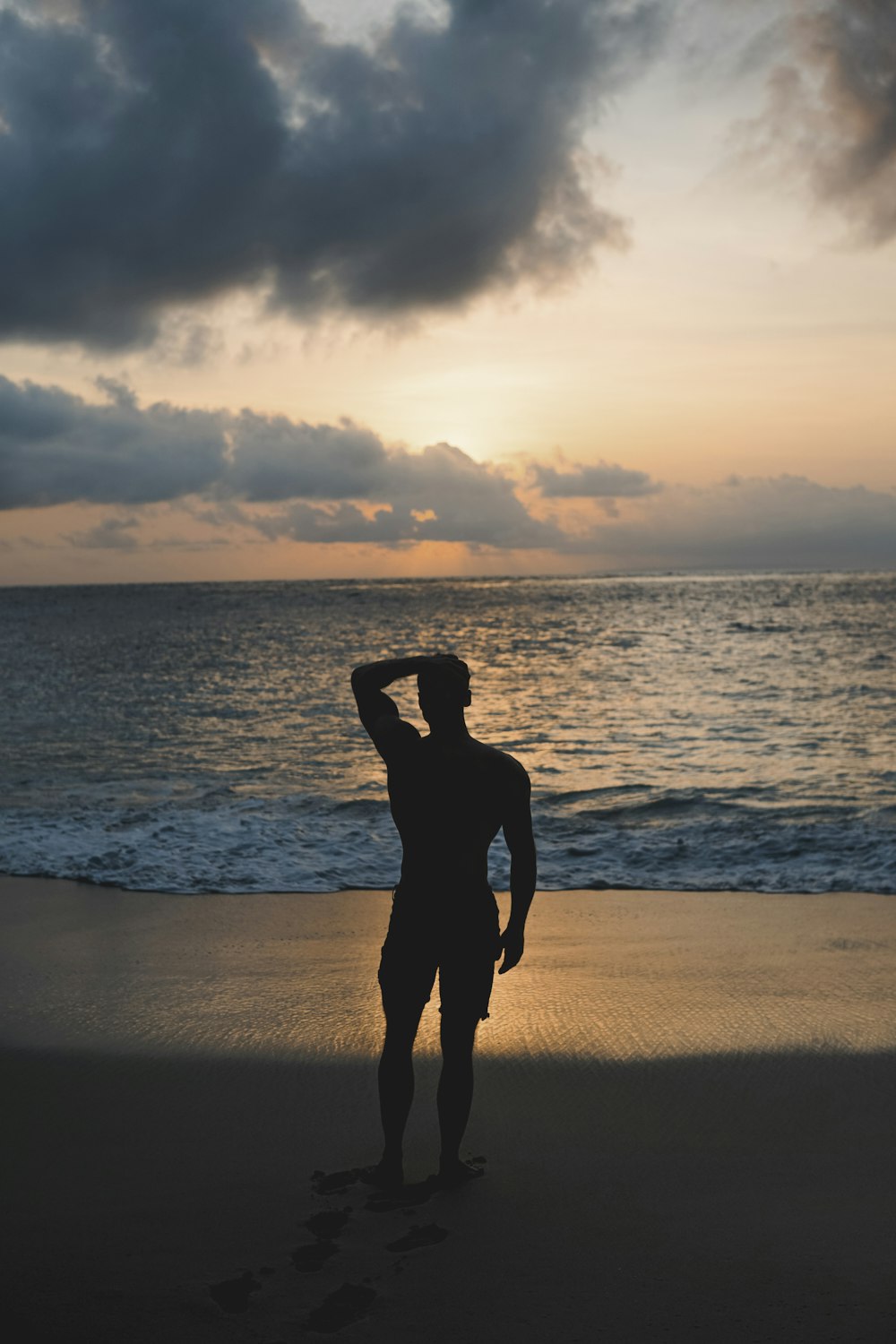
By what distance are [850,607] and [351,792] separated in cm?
7120

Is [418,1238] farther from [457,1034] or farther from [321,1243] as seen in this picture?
[457,1034]

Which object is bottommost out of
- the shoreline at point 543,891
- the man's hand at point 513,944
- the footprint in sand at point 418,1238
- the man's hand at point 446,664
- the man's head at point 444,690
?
the shoreline at point 543,891

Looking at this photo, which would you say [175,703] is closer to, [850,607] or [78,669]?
[78,669]

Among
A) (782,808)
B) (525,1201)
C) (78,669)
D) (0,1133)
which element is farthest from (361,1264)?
(78,669)

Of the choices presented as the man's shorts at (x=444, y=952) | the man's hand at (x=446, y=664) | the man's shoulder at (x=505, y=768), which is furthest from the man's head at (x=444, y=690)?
the man's shorts at (x=444, y=952)

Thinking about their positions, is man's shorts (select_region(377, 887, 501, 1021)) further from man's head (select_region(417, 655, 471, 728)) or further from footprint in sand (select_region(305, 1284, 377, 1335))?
footprint in sand (select_region(305, 1284, 377, 1335))

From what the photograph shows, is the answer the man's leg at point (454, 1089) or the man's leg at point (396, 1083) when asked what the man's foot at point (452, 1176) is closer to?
the man's leg at point (454, 1089)

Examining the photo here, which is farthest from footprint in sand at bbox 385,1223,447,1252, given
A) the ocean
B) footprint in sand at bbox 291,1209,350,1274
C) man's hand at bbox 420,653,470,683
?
the ocean

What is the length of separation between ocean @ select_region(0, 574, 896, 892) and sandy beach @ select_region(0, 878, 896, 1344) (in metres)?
2.33

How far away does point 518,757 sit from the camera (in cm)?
1619

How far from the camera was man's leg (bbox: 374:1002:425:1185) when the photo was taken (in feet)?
12.2

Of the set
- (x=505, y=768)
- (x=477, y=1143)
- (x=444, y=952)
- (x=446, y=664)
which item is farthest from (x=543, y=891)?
(x=446, y=664)

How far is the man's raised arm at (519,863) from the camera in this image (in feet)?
12.1

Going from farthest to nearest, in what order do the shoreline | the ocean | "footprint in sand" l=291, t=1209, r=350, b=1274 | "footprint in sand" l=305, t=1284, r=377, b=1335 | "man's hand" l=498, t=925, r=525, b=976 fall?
the ocean
the shoreline
"man's hand" l=498, t=925, r=525, b=976
"footprint in sand" l=291, t=1209, r=350, b=1274
"footprint in sand" l=305, t=1284, r=377, b=1335
